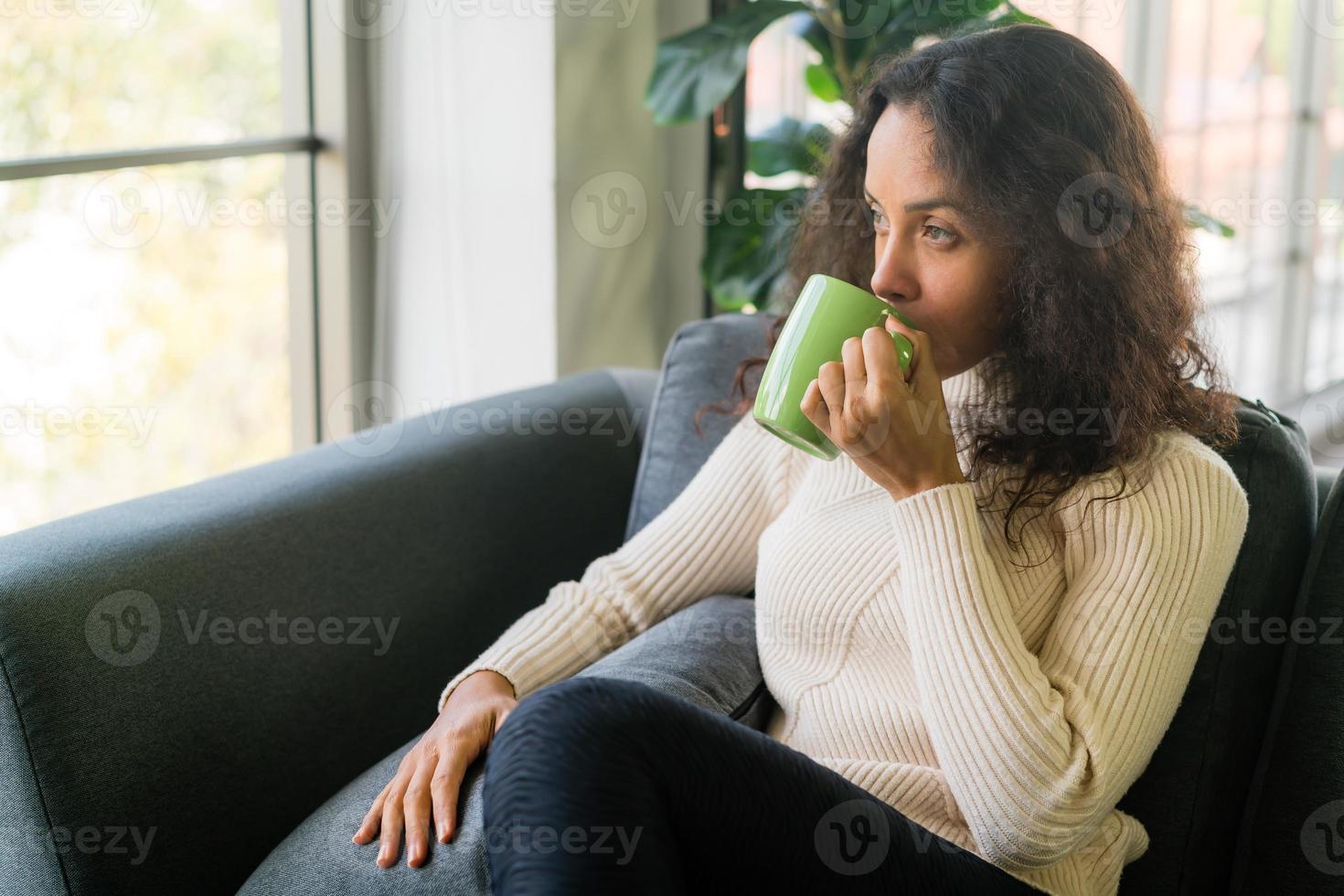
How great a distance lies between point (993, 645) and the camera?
3.26 ft

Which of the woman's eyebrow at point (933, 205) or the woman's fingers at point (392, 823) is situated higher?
the woman's eyebrow at point (933, 205)

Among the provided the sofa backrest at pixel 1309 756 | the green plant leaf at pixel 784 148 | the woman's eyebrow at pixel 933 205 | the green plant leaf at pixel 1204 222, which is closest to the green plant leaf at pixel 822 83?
the green plant leaf at pixel 784 148

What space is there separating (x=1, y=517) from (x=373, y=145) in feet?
2.76

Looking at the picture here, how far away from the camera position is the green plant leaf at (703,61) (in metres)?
1.85

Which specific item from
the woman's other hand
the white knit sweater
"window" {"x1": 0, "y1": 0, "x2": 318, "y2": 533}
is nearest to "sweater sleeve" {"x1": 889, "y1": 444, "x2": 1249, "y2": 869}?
the white knit sweater

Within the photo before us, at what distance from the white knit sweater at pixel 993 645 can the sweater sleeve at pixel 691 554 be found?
66 mm

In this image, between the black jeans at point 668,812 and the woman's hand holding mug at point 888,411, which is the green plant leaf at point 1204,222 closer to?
the woman's hand holding mug at point 888,411

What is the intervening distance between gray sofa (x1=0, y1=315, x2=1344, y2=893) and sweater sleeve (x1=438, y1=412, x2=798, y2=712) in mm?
47

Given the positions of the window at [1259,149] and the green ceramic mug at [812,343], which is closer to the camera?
the green ceramic mug at [812,343]

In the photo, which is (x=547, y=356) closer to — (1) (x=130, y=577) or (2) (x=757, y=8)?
(2) (x=757, y=8)

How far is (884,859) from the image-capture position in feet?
2.99

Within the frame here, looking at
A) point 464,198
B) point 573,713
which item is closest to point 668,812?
point 573,713

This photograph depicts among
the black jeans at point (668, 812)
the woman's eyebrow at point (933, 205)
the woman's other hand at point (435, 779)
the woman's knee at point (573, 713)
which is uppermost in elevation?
the woman's eyebrow at point (933, 205)

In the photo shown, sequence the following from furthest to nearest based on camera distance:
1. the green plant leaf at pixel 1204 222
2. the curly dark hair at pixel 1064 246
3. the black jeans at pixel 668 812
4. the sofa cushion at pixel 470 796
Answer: the green plant leaf at pixel 1204 222 → the curly dark hair at pixel 1064 246 → the sofa cushion at pixel 470 796 → the black jeans at pixel 668 812
